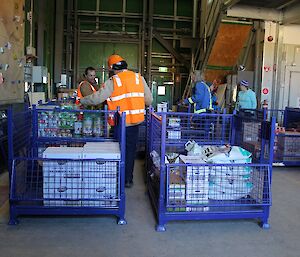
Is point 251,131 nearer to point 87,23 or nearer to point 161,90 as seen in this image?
point 161,90

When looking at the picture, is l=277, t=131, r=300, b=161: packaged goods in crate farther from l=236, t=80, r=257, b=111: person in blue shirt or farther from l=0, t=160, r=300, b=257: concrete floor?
l=0, t=160, r=300, b=257: concrete floor

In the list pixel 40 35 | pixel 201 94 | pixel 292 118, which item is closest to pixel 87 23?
pixel 40 35

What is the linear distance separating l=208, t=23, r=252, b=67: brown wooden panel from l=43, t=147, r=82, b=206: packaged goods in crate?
665 cm

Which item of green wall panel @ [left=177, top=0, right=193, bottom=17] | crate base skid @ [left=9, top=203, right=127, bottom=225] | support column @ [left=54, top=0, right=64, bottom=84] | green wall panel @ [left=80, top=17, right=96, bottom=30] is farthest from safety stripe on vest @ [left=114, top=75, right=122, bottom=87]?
green wall panel @ [left=177, top=0, right=193, bottom=17]

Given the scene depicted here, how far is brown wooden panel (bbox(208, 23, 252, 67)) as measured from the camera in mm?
9086

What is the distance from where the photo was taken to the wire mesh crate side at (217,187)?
349cm

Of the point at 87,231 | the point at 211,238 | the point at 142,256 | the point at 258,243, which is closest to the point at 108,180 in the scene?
the point at 87,231

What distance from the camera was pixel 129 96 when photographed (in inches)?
180

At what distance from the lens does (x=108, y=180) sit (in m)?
3.56

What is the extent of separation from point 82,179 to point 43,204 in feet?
1.52

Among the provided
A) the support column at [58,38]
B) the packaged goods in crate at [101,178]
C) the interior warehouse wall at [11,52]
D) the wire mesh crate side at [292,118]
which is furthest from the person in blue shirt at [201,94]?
the support column at [58,38]

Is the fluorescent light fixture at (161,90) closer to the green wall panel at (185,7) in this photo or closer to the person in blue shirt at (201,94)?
the green wall panel at (185,7)

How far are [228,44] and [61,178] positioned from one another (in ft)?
23.4

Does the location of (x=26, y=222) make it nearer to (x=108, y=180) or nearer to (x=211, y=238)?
(x=108, y=180)
